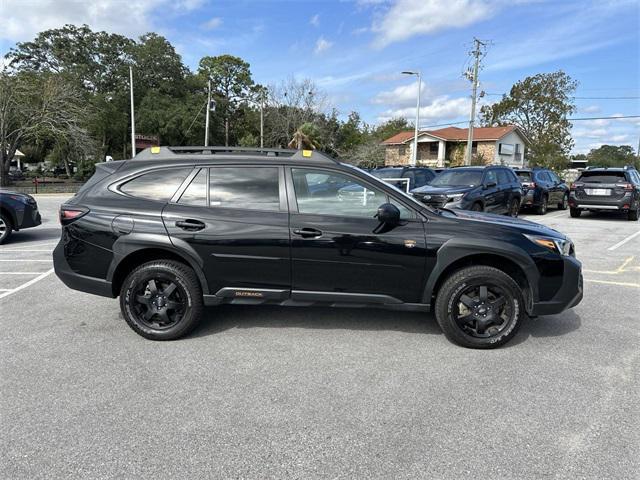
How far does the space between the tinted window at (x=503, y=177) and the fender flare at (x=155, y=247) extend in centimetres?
1024

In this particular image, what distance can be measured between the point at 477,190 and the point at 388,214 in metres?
8.05

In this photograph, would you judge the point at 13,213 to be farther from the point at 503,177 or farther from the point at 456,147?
the point at 456,147

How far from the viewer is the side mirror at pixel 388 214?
12.5 ft

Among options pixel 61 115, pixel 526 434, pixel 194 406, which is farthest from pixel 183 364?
pixel 61 115

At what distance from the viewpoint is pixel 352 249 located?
3.90m

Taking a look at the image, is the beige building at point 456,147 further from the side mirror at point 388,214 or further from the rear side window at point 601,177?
the side mirror at point 388,214

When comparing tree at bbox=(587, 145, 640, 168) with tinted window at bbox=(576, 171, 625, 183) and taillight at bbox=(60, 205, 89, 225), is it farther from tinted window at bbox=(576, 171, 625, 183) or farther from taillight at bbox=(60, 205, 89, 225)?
taillight at bbox=(60, 205, 89, 225)

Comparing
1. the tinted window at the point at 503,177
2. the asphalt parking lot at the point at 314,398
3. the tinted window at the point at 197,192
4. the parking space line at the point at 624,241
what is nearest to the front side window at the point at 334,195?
the tinted window at the point at 197,192

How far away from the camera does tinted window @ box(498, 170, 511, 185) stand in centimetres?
1227

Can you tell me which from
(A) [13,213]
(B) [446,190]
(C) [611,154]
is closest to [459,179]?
(B) [446,190]

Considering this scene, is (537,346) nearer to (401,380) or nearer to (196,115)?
(401,380)

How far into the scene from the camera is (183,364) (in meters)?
3.65

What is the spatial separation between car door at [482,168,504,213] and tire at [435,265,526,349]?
7872 millimetres

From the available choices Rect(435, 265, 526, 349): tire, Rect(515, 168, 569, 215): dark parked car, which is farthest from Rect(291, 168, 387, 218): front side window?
Rect(515, 168, 569, 215): dark parked car
